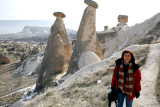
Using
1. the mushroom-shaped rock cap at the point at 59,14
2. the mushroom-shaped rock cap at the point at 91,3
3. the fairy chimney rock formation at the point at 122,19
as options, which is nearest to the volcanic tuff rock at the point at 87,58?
the mushroom-shaped rock cap at the point at 91,3

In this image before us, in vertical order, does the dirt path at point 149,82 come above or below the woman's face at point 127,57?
below

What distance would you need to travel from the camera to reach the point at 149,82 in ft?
14.4

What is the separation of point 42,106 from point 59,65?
633 cm

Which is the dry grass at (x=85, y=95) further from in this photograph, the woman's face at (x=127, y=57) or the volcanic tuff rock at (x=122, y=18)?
the volcanic tuff rock at (x=122, y=18)

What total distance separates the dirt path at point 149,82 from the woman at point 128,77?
0.83 meters

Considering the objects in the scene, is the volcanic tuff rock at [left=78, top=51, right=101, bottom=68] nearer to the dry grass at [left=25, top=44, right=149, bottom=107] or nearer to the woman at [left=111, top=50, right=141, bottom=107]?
the dry grass at [left=25, top=44, right=149, bottom=107]

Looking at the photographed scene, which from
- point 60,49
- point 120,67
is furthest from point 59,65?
point 120,67

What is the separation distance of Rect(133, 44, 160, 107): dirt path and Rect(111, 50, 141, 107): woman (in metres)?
0.83

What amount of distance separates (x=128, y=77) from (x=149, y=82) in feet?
6.77

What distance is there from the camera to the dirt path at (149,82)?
346cm

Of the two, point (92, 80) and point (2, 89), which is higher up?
point (92, 80)

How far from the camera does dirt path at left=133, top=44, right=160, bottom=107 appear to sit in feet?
11.4

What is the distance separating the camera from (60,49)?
11.2 m

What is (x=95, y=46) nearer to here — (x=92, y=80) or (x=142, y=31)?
(x=92, y=80)
